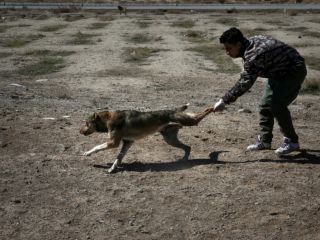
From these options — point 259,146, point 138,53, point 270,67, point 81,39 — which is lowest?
point 81,39

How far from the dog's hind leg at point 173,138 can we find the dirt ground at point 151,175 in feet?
0.64

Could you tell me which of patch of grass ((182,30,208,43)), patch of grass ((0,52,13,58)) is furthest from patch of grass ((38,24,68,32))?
patch of grass ((0,52,13,58))

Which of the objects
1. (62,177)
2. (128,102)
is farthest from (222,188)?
(128,102)

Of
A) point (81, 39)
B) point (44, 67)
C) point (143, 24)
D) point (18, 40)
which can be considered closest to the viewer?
point (44, 67)

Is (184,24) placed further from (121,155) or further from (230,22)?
(121,155)

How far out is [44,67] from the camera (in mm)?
18891

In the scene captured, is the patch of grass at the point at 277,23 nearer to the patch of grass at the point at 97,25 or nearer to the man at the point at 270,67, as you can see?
the patch of grass at the point at 97,25

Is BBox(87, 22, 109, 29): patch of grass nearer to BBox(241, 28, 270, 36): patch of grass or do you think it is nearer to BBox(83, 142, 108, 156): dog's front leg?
BBox(241, 28, 270, 36): patch of grass

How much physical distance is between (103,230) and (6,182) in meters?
2.11

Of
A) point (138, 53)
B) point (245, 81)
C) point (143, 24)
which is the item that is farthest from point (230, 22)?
point (245, 81)

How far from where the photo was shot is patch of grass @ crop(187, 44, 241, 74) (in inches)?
721

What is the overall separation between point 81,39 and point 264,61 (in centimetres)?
2128

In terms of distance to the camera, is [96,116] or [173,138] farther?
[173,138]

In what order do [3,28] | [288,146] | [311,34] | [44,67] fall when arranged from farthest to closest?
[3,28] → [311,34] → [44,67] → [288,146]
